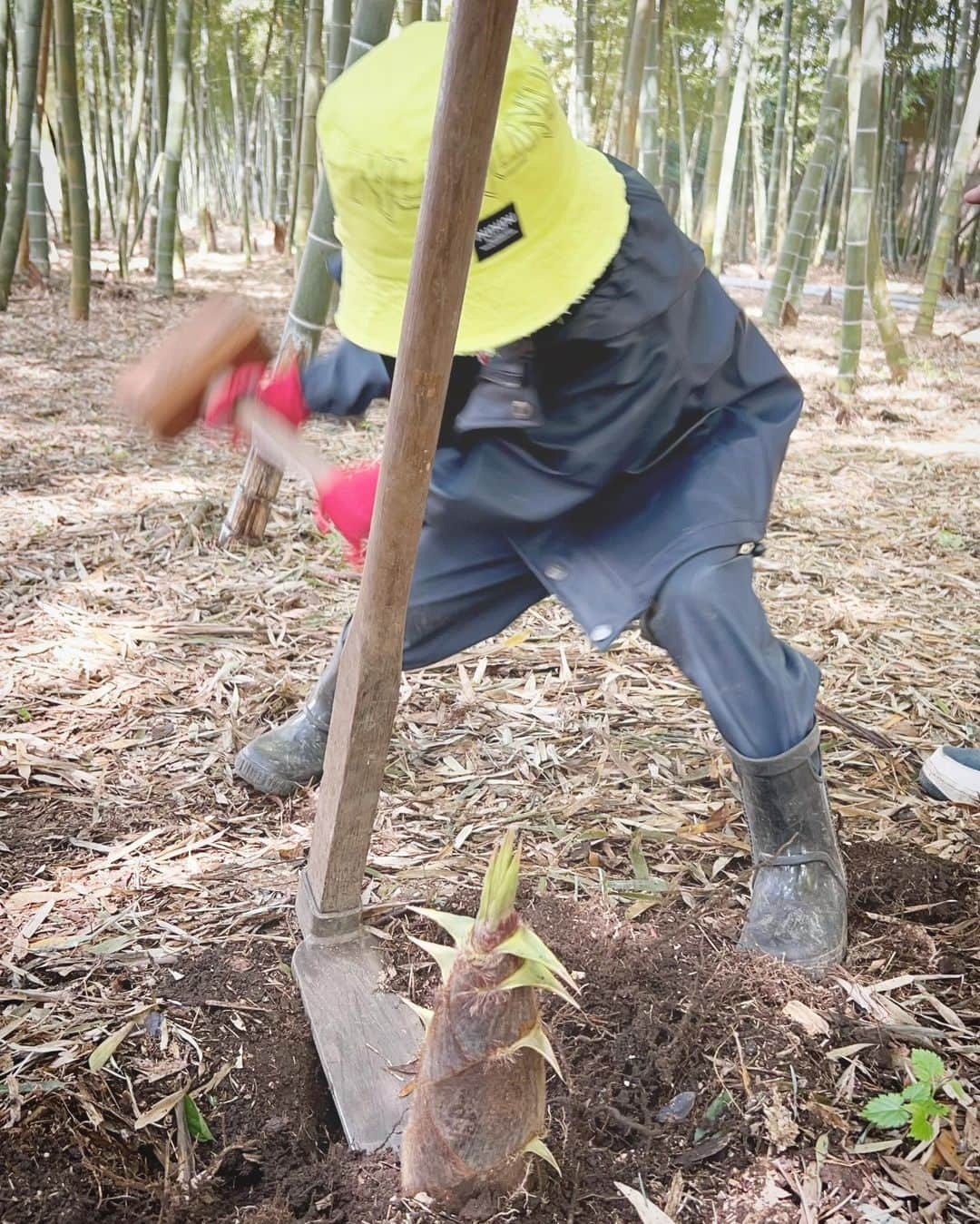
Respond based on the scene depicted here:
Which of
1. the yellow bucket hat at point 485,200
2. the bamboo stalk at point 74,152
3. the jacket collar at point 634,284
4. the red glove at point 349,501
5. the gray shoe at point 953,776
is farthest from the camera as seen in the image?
the bamboo stalk at point 74,152

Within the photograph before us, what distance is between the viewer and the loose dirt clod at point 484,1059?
1.11 meters

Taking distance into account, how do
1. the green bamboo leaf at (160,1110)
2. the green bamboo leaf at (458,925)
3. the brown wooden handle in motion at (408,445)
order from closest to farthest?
the brown wooden handle in motion at (408,445), the green bamboo leaf at (458,925), the green bamboo leaf at (160,1110)

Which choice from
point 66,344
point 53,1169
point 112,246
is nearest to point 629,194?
point 53,1169

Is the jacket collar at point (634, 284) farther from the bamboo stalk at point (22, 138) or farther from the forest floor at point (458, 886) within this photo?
the bamboo stalk at point (22, 138)

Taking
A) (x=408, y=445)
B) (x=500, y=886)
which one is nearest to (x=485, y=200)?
(x=408, y=445)

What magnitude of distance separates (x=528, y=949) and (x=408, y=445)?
1.97 feet

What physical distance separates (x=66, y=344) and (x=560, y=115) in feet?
19.7

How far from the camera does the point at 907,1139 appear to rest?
54.0 inches

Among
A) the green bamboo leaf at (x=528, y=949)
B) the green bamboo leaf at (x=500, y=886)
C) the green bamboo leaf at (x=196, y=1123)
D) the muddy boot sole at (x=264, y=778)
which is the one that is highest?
the green bamboo leaf at (x=500, y=886)

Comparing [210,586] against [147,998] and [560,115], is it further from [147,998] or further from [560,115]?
[560,115]

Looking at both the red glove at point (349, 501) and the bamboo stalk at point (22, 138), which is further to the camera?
the bamboo stalk at point (22, 138)

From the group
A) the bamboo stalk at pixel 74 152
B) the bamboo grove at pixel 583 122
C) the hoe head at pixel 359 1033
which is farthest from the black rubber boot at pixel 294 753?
the bamboo stalk at pixel 74 152

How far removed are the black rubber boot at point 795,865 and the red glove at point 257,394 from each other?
0.99 metres

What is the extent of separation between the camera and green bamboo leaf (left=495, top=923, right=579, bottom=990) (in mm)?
1077
